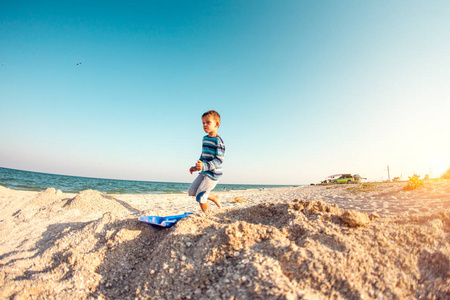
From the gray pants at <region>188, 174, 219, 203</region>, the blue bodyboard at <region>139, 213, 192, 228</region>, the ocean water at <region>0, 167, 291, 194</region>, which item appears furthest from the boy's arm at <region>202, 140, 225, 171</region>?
the ocean water at <region>0, 167, 291, 194</region>

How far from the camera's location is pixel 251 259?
4.88ft

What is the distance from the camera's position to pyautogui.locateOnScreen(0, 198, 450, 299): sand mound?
131cm

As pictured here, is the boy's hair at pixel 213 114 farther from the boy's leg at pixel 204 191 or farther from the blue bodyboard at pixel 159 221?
the blue bodyboard at pixel 159 221

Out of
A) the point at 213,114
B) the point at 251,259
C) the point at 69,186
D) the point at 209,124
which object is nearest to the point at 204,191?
Result: the point at 209,124

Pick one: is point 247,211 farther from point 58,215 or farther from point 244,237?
point 58,215

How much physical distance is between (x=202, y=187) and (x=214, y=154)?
0.54 metres

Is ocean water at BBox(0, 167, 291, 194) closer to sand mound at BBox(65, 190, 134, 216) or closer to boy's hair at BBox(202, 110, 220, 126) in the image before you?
sand mound at BBox(65, 190, 134, 216)

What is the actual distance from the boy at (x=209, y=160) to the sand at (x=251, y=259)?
33.7 inches

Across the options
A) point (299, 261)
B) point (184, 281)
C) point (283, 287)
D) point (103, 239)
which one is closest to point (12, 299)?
point (103, 239)

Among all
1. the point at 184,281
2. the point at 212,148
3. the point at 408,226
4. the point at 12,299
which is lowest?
the point at 12,299

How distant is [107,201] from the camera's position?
4.93m

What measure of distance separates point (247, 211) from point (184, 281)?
4.13 feet

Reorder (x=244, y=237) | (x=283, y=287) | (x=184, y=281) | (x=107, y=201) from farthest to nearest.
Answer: (x=107, y=201) → (x=244, y=237) → (x=184, y=281) → (x=283, y=287)

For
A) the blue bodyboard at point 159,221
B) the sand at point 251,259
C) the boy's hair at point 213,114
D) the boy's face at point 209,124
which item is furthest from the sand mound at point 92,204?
the boy's hair at point 213,114
